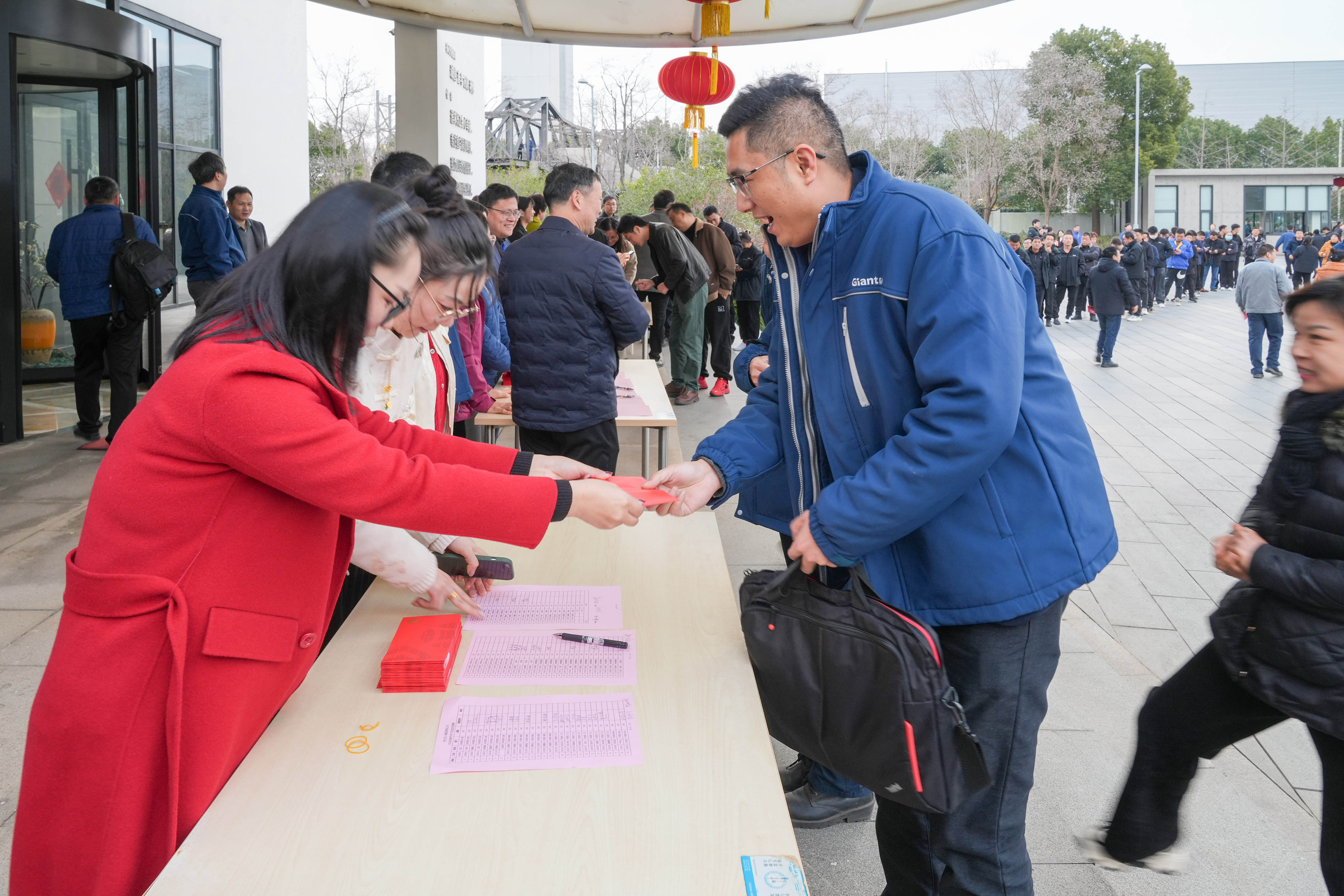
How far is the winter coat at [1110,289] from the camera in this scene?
11.9m

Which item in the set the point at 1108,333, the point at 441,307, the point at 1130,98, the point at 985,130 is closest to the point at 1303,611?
the point at 441,307

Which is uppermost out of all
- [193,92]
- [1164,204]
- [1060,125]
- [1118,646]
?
[1060,125]

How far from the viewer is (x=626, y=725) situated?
146 centimetres

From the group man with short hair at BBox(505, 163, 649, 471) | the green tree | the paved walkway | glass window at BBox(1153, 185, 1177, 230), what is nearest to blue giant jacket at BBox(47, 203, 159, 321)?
the paved walkway

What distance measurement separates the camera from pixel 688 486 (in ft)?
6.23

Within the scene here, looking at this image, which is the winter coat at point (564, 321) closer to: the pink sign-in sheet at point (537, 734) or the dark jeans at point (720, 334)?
the pink sign-in sheet at point (537, 734)

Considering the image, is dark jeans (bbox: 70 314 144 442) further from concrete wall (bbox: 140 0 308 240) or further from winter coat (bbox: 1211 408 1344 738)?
concrete wall (bbox: 140 0 308 240)

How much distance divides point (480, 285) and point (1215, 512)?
5.15m

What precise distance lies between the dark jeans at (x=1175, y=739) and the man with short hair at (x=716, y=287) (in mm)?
6846

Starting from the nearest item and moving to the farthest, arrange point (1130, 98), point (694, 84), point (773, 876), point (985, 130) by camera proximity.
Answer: point (773, 876), point (694, 84), point (985, 130), point (1130, 98)

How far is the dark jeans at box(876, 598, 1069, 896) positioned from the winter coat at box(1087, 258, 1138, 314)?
11461 mm

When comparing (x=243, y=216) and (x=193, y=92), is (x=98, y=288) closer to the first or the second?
(x=243, y=216)

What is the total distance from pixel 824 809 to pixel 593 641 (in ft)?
3.26

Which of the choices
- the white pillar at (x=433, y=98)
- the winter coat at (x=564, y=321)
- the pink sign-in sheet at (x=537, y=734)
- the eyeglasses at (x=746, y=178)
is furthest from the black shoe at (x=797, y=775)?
the white pillar at (x=433, y=98)
